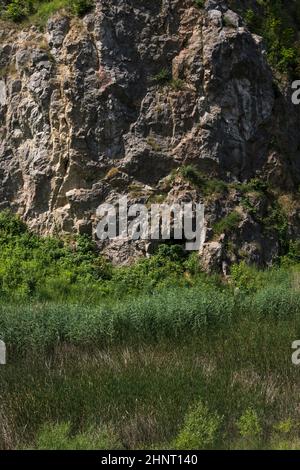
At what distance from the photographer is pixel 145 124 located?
1795 cm

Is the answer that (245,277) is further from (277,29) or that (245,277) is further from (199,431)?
(277,29)

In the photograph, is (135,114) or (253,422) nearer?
(253,422)

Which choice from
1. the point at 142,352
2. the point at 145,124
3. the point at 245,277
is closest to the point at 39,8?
the point at 145,124

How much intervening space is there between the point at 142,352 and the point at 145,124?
30.0ft

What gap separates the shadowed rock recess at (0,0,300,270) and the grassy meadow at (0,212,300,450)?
107cm

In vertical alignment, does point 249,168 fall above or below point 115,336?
above

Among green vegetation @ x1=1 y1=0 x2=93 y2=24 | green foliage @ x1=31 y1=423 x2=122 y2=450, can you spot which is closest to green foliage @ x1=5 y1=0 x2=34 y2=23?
green vegetation @ x1=1 y1=0 x2=93 y2=24

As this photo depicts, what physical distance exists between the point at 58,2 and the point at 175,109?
5.13 m

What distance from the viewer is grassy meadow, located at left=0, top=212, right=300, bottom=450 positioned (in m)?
7.25

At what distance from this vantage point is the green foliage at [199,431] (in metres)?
6.75

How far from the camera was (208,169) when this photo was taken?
58.5 feet
